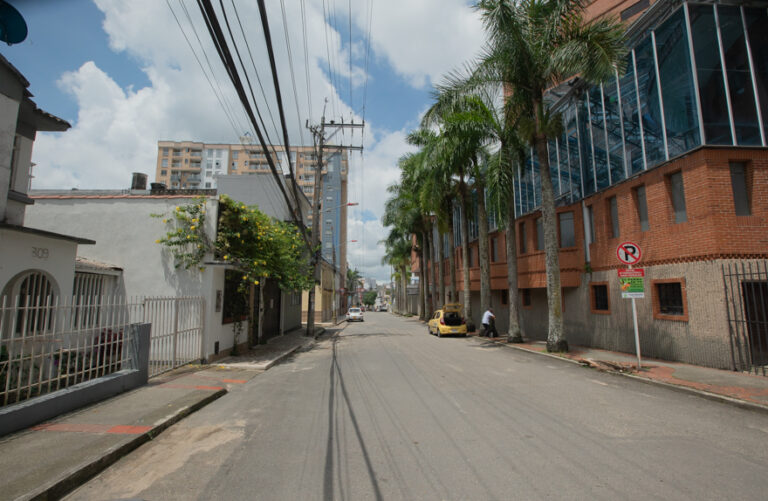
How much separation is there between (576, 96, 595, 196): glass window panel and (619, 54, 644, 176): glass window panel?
205cm

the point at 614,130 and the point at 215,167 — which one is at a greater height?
the point at 215,167

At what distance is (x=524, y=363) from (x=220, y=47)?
11548 mm

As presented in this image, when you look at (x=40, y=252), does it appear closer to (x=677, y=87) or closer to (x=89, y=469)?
(x=89, y=469)

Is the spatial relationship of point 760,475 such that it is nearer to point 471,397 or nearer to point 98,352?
point 471,397

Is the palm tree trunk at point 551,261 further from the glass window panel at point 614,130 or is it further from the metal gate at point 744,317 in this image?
the metal gate at point 744,317

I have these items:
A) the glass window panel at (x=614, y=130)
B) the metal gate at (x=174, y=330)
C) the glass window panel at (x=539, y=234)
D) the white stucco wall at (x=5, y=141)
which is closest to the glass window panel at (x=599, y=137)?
the glass window panel at (x=614, y=130)

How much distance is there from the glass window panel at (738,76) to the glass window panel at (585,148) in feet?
16.0

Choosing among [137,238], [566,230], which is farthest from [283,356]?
[566,230]

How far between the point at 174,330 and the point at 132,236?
344cm

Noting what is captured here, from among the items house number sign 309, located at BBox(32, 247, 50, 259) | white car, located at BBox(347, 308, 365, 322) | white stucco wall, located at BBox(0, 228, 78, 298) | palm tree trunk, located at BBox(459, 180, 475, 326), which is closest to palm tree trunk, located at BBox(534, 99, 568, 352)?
palm tree trunk, located at BBox(459, 180, 475, 326)

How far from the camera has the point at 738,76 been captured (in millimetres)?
11156

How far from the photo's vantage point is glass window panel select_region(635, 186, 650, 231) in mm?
13047

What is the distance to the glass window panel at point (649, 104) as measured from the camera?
12.3 m

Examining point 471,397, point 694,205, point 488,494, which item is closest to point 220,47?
point 488,494
